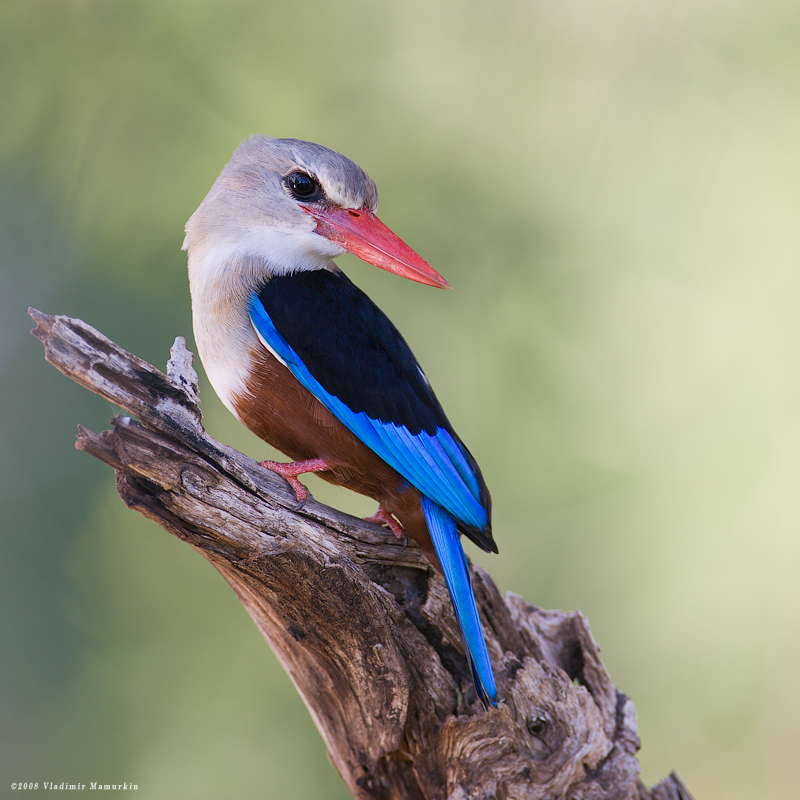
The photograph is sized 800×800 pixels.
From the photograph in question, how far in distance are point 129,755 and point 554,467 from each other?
2.53 metres

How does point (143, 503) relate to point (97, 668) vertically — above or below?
above

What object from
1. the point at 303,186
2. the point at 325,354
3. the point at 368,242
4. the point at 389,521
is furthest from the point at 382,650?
the point at 303,186

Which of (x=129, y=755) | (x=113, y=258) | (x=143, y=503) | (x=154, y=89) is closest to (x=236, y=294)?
(x=143, y=503)

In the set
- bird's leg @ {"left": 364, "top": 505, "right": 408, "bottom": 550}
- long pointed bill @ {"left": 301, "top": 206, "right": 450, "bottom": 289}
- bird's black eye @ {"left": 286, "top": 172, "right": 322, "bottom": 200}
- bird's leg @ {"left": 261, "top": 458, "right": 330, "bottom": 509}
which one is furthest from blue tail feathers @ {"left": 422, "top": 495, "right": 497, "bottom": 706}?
bird's black eye @ {"left": 286, "top": 172, "right": 322, "bottom": 200}

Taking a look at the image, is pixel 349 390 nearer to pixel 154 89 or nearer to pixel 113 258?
pixel 113 258

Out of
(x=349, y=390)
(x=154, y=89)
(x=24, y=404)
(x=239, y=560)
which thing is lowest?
(x=24, y=404)

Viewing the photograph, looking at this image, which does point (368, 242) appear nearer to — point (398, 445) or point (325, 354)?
point (325, 354)

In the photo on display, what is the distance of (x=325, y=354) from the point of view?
223cm

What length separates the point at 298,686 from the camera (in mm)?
2486

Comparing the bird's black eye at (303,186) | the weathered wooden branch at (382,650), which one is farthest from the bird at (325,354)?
the weathered wooden branch at (382,650)

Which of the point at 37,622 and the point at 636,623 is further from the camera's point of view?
the point at 636,623

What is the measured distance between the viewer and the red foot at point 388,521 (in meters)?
2.40

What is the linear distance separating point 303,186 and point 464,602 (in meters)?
1.39

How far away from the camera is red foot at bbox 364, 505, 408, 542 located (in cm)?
240
